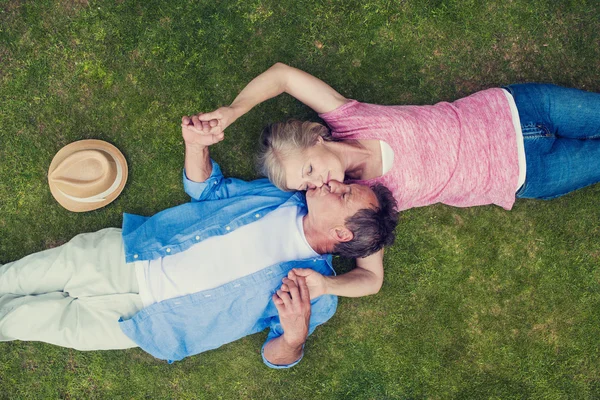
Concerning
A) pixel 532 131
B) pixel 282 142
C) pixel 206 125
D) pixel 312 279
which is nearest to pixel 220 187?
pixel 206 125

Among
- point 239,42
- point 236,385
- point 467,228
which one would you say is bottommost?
point 236,385

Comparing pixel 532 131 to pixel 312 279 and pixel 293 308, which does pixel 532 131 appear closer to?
pixel 312 279

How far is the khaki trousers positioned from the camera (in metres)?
3.90

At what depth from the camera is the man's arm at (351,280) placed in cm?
370

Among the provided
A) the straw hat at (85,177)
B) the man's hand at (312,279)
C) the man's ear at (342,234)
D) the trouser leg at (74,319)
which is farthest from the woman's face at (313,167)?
the straw hat at (85,177)

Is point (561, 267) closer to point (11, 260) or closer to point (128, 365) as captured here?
point (128, 365)

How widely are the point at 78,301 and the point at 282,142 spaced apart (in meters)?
2.22

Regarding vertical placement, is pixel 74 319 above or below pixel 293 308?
below

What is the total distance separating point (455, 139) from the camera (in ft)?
12.5

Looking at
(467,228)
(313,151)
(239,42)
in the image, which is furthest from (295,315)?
(239,42)

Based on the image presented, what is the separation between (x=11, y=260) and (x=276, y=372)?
286 centimetres

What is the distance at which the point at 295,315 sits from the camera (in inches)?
141

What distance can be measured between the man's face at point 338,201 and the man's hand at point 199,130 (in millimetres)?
845

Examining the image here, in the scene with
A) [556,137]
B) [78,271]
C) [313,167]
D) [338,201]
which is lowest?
[78,271]
